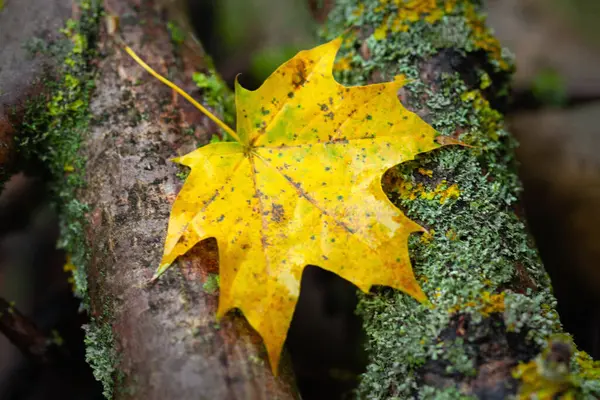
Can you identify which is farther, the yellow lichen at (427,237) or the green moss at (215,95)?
the green moss at (215,95)

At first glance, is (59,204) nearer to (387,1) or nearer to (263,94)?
(263,94)

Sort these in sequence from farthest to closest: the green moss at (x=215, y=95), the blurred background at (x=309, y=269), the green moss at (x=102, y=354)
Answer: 1. the blurred background at (x=309, y=269)
2. the green moss at (x=215, y=95)
3. the green moss at (x=102, y=354)

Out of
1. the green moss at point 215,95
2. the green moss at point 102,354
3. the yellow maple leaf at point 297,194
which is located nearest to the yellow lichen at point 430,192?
the yellow maple leaf at point 297,194

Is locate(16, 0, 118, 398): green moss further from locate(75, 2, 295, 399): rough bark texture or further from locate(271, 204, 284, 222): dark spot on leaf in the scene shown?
locate(271, 204, 284, 222): dark spot on leaf

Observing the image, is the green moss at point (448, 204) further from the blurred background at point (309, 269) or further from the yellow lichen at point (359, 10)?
the blurred background at point (309, 269)

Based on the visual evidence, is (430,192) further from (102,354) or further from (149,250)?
(102,354)

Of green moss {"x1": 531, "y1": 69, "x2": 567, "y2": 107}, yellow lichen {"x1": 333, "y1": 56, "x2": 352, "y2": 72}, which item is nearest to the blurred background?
green moss {"x1": 531, "y1": 69, "x2": 567, "y2": 107}
